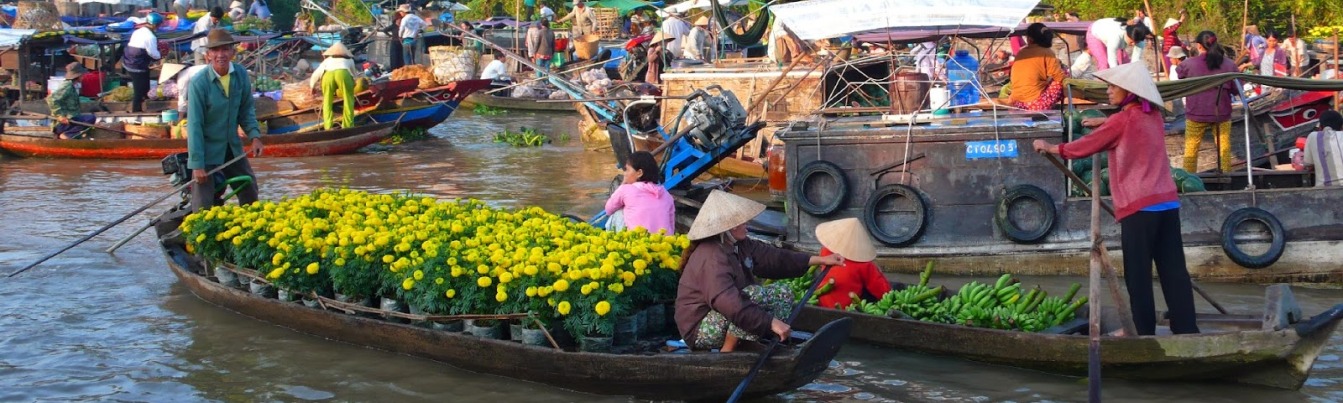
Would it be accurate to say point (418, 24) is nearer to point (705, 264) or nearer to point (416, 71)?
point (416, 71)

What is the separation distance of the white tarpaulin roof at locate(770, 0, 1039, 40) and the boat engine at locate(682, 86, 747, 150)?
0.80 m

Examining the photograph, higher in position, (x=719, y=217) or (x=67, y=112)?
(x=67, y=112)

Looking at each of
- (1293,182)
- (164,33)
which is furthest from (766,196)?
(164,33)

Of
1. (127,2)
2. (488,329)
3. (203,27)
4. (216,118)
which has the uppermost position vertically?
(127,2)

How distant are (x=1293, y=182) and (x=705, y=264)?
540 cm

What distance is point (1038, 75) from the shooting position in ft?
30.9

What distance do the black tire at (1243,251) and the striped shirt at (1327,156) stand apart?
58 centimetres

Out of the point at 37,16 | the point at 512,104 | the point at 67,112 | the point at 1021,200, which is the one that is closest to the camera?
the point at 1021,200

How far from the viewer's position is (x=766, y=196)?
40.8 feet

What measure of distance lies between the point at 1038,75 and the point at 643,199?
359cm

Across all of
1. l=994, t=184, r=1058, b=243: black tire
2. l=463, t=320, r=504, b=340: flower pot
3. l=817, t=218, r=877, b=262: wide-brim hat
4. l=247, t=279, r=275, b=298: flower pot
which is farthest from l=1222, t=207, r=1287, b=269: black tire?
l=247, t=279, r=275, b=298: flower pot

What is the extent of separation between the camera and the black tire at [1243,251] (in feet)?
26.2

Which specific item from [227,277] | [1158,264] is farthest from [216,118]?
[1158,264]

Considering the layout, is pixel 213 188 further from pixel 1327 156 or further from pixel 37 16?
pixel 37 16
